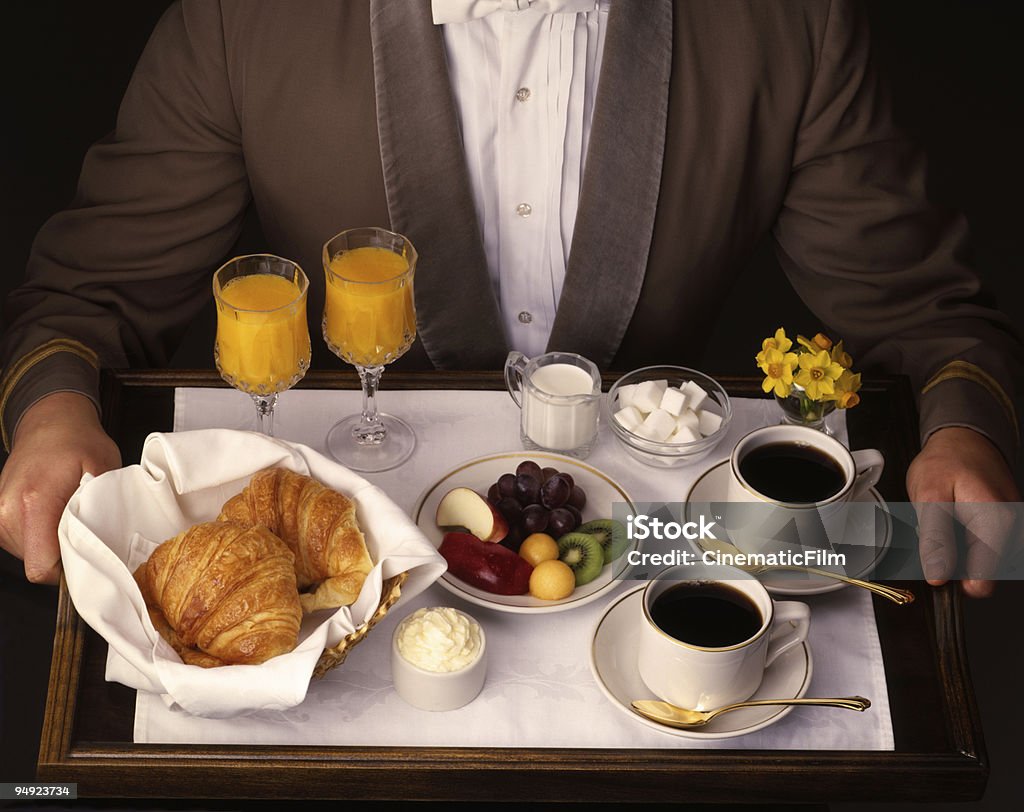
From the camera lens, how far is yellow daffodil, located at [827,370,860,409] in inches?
57.8

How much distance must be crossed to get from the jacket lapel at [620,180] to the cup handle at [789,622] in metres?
0.65

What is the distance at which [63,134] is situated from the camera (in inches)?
120

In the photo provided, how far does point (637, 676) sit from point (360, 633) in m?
0.28

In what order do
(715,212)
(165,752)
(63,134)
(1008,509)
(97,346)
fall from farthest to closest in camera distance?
(63,134) < (715,212) < (97,346) < (1008,509) < (165,752)

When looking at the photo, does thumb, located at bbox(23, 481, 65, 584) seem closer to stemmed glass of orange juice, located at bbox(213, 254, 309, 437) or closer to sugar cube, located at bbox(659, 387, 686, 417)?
stemmed glass of orange juice, located at bbox(213, 254, 309, 437)

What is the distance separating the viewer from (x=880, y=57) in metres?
3.36

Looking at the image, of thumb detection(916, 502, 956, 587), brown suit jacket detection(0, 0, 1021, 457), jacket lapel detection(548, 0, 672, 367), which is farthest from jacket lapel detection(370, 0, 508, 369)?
thumb detection(916, 502, 956, 587)

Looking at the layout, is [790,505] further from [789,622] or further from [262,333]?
[262,333]

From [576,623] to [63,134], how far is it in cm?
222

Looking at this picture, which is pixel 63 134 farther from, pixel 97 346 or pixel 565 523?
pixel 565 523

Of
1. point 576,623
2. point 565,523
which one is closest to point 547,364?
point 565,523

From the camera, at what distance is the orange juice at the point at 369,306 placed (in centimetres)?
141

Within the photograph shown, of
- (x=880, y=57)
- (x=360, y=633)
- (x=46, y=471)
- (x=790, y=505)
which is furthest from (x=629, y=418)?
(x=880, y=57)

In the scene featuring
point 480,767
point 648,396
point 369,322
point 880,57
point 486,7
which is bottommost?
point 880,57
